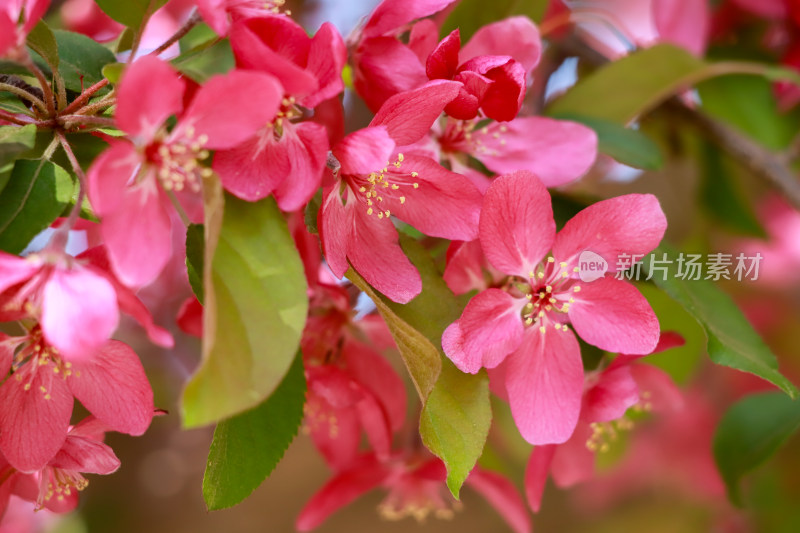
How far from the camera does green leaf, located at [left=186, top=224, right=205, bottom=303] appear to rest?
55 centimetres

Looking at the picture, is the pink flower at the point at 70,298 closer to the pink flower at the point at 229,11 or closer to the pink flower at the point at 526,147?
the pink flower at the point at 229,11

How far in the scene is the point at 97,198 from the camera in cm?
43

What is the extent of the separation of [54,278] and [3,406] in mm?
167

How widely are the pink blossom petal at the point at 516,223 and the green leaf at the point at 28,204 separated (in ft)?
1.06

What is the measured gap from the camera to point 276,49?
54 centimetres

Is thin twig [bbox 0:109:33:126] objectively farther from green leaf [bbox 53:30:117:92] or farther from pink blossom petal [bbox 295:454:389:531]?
pink blossom petal [bbox 295:454:389:531]

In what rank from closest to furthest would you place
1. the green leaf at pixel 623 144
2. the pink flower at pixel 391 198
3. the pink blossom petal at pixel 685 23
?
1. the pink flower at pixel 391 198
2. the green leaf at pixel 623 144
3. the pink blossom petal at pixel 685 23

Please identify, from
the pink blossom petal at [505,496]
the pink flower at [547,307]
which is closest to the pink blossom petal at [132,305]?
the pink flower at [547,307]

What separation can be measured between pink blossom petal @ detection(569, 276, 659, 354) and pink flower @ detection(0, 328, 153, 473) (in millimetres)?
359

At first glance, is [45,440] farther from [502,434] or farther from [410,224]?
[502,434]

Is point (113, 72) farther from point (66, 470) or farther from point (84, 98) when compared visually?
point (66, 470)

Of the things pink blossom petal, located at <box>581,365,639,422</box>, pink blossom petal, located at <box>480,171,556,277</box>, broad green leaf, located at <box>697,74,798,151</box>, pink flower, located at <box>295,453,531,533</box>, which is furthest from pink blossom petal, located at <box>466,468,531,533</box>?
broad green leaf, located at <box>697,74,798,151</box>

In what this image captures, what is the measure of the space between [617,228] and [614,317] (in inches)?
2.9

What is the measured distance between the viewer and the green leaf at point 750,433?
0.83 metres
